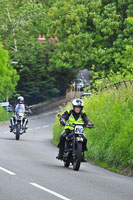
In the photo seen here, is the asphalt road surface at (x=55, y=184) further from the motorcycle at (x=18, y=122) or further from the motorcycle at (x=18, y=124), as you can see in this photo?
the motorcycle at (x=18, y=122)

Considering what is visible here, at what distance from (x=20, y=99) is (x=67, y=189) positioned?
1763cm

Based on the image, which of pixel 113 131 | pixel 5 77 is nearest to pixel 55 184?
pixel 113 131

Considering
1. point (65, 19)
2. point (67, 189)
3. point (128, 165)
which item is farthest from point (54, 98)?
point (67, 189)

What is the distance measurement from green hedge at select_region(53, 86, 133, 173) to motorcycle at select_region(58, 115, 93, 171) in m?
1.43

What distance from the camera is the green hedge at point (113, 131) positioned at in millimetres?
16234

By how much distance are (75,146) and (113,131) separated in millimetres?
2998

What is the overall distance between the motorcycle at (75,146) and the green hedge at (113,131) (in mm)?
1429

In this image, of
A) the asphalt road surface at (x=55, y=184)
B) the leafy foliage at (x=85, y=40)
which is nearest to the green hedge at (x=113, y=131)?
the asphalt road surface at (x=55, y=184)

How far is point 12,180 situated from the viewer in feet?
39.6

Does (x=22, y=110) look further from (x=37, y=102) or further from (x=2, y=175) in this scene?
(x=37, y=102)

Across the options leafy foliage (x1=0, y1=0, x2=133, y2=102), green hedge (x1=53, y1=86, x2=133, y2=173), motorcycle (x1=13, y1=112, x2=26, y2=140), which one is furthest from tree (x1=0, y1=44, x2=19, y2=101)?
green hedge (x1=53, y1=86, x2=133, y2=173)

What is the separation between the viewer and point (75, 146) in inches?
593

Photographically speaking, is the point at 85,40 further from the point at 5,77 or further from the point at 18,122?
the point at 18,122

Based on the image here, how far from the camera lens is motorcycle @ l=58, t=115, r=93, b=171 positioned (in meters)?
14.7
